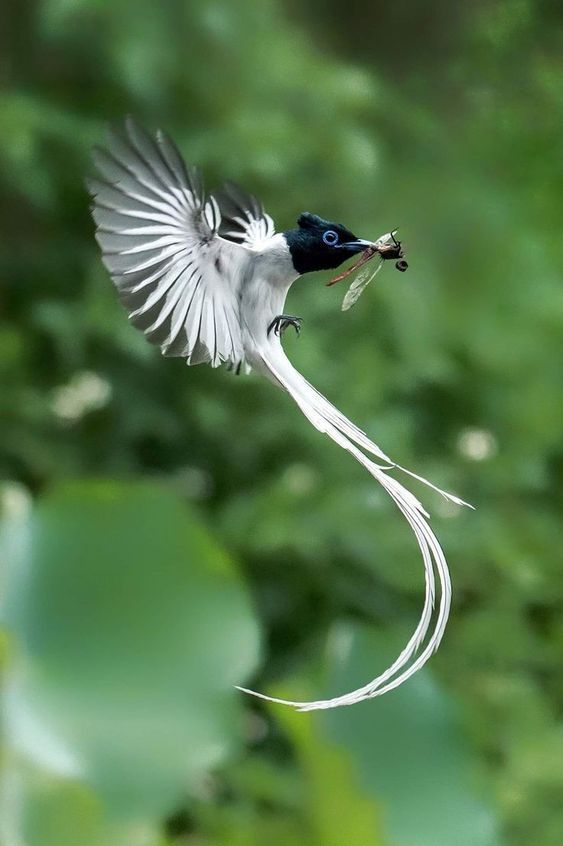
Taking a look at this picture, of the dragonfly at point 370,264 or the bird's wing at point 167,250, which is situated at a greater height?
the dragonfly at point 370,264

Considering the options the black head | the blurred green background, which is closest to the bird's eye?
the black head

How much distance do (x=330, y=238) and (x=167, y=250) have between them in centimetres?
2

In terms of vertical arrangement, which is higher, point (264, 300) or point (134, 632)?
point (134, 632)

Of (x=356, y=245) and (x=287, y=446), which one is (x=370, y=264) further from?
(x=287, y=446)

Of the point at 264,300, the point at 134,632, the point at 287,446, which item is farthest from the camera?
the point at 287,446

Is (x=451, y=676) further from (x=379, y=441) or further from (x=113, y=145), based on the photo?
(x=113, y=145)

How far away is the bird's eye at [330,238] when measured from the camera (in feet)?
0.59

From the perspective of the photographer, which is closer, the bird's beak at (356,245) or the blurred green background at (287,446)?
the bird's beak at (356,245)

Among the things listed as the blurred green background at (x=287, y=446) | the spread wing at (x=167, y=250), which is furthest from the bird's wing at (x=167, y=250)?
the blurred green background at (x=287, y=446)

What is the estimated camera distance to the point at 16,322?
1.36m

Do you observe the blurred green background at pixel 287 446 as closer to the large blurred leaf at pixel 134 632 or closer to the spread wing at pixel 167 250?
the large blurred leaf at pixel 134 632

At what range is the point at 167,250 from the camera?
0.18m

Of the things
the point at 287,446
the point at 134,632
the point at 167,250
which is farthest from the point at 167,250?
the point at 287,446

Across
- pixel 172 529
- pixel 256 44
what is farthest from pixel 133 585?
pixel 256 44
